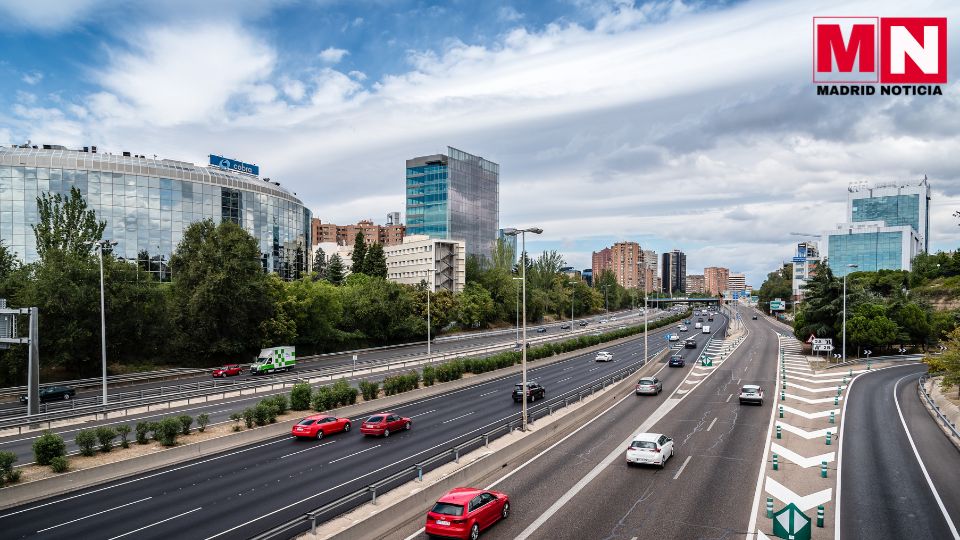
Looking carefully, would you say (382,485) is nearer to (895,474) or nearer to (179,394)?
(895,474)

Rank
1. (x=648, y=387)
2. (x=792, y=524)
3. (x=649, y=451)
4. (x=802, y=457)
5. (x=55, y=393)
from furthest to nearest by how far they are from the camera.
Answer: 1. (x=648, y=387)
2. (x=55, y=393)
3. (x=802, y=457)
4. (x=649, y=451)
5. (x=792, y=524)

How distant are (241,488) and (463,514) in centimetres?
1058

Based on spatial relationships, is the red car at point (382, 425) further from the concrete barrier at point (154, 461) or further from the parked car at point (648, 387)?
the parked car at point (648, 387)

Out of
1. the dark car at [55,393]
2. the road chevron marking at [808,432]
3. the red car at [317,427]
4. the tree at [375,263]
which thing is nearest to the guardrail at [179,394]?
the dark car at [55,393]

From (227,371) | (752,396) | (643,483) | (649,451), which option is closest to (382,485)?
(643,483)

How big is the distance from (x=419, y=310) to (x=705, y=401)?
56880 mm

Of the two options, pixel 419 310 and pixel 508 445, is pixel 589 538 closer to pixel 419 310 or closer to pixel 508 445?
pixel 508 445

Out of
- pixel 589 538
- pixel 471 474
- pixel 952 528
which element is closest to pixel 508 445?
pixel 471 474

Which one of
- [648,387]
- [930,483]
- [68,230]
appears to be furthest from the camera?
[68,230]

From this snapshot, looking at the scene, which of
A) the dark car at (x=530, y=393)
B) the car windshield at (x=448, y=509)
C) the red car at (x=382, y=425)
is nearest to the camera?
the car windshield at (x=448, y=509)

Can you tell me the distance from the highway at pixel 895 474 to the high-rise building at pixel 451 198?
113 meters

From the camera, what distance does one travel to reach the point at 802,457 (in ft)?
82.9

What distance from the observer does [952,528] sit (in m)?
17.3

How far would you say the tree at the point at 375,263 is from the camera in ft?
324
